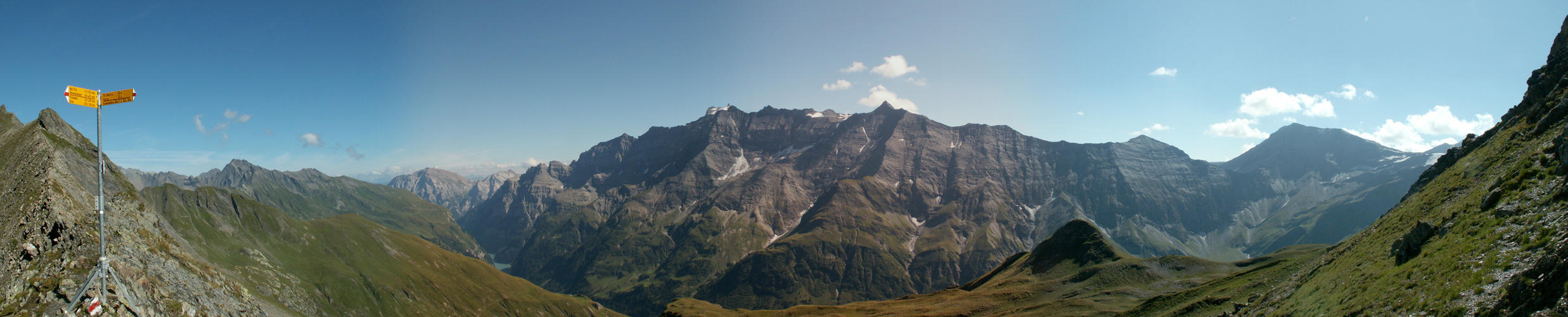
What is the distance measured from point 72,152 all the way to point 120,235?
26.7 meters

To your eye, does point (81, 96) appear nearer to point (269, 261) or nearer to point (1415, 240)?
point (1415, 240)

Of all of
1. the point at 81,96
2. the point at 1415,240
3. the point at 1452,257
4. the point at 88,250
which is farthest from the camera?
the point at 88,250

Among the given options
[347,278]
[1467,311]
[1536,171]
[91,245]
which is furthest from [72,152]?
[1536,171]

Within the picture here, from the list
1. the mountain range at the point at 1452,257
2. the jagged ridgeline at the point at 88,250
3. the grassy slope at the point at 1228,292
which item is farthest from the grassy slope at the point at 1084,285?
the jagged ridgeline at the point at 88,250

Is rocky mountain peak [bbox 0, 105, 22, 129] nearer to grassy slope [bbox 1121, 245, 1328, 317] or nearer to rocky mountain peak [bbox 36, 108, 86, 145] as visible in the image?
rocky mountain peak [bbox 36, 108, 86, 145]

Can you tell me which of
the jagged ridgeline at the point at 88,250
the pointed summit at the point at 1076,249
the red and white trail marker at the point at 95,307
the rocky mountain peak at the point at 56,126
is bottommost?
the pointed summit at the point at 1076,249

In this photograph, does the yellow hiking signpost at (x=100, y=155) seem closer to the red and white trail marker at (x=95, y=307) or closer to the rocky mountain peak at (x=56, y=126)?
the red and white trail marker at (x=95, y=307)

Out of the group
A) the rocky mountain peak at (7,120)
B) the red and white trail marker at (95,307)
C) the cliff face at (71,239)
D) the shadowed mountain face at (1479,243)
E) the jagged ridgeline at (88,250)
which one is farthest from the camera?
the rocky mountain peak at (7,120)

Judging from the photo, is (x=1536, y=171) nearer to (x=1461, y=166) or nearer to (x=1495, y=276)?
(x=1495, y=276)

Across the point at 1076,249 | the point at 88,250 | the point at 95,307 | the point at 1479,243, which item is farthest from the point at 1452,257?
the point at 88,250

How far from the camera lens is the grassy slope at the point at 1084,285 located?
3231 inches

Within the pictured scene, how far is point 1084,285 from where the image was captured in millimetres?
108438

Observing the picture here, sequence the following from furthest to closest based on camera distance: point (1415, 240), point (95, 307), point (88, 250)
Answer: point (88, 250) → point (1415, 240) → point (95, 307)

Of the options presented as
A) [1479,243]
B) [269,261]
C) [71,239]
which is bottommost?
[1479,243]
